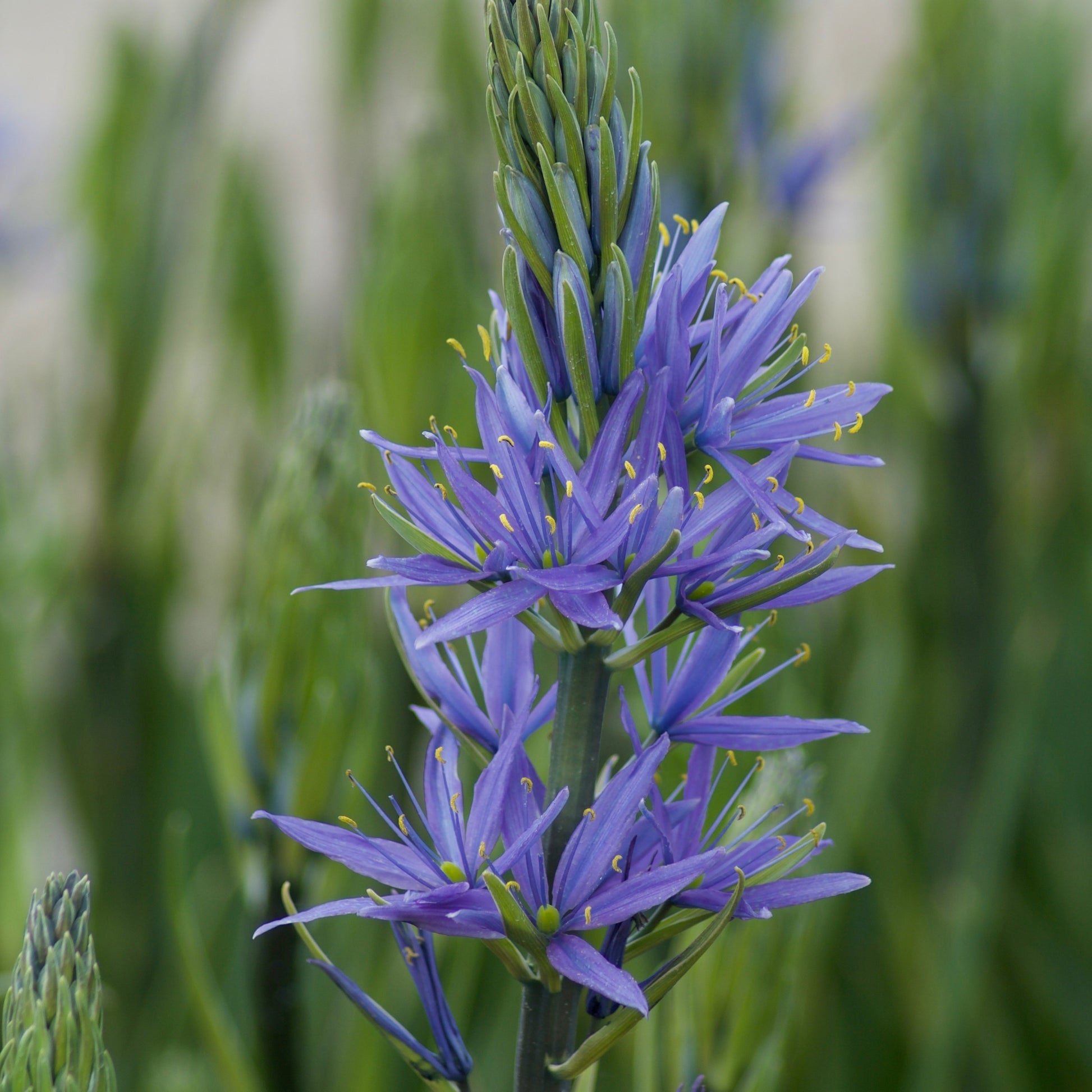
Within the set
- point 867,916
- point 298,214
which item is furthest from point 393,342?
point 298,214

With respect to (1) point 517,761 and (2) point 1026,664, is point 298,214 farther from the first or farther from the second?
(1) point 517,761

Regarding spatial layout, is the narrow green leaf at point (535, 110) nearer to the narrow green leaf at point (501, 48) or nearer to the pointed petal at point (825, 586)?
the narrow green leaf at point (501, 48)

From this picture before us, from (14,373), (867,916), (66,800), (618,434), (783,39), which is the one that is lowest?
(867,916)

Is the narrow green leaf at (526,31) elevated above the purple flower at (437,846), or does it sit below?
above

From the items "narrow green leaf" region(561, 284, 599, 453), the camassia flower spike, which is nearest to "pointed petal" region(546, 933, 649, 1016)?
the camassia flower spike

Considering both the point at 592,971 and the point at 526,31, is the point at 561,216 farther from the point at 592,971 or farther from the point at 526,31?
the point at 592,971

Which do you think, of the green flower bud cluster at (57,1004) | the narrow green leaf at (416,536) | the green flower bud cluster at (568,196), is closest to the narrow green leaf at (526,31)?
the green flower bud cluster at (568,196)

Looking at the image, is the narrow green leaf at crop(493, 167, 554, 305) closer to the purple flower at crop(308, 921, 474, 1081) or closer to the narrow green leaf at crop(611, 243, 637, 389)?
the narrow green leaf at crop(611, 243, 637, 389)
